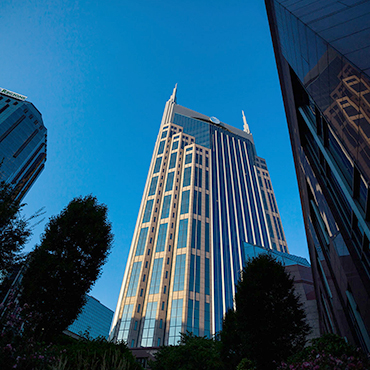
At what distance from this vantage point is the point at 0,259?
12.5 metres

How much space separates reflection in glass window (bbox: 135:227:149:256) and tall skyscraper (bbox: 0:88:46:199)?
4468cm

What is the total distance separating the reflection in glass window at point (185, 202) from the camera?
87787mm

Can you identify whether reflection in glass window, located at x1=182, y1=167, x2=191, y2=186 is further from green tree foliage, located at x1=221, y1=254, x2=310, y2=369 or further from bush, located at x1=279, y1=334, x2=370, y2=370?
bush, located at x1=279, y1=334, x2=370, y2=370

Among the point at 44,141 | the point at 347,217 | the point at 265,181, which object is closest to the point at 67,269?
the point at 347,217

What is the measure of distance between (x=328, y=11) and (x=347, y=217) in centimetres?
707

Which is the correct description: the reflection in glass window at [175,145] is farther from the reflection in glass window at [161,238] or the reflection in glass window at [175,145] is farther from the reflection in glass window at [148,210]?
the reflection in glass window at [161,238]

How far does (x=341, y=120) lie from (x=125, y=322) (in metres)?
74.8

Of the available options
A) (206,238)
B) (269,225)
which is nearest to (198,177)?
(206,238)

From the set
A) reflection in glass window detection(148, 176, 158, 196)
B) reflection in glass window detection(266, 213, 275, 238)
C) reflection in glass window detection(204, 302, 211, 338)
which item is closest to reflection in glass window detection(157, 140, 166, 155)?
reflection in glass window detection(148, 176, 158, 196)

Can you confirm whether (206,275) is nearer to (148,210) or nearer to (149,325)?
(149,325)

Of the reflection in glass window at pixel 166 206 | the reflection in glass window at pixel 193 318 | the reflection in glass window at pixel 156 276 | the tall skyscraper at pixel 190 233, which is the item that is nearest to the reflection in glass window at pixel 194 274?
the tall skyscraper at pixel 190 233

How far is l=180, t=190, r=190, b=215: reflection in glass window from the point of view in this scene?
288 feet

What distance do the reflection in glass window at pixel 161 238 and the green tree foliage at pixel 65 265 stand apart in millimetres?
64379

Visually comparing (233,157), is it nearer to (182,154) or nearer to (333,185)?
(182,154)
